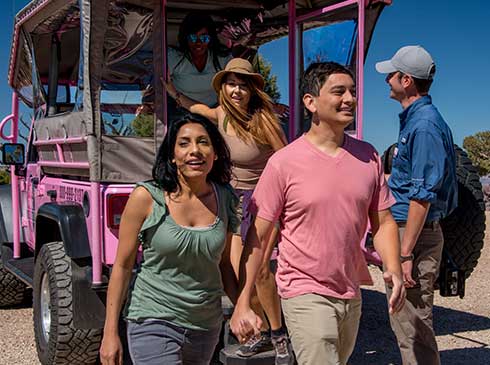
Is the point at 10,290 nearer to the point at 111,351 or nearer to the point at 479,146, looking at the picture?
the point at 111,351

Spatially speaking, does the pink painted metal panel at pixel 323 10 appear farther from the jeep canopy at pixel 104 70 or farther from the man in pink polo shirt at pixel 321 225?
the man in pink polo shirt at pixel 321 225

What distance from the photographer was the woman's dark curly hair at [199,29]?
5.06 m

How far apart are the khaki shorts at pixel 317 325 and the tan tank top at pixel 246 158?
1301mm

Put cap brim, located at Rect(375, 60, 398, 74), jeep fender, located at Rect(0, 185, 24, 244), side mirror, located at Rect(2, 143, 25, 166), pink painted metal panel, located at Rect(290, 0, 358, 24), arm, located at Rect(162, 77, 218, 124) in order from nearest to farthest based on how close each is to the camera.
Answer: cap brim, located at Rect(375, 60, 398, 74)
arm, located at Rect(162, 77, 218, 124)
pink painted metal panel, located at Rect(290, 0, 358, 24)
side mirror, located at Rect(2, 143, 25, 166)
jeep fender, located at Rect(0, 185, 24, 244)

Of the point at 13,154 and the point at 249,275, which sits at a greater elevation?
the point at 13,154

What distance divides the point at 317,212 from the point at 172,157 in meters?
0.62

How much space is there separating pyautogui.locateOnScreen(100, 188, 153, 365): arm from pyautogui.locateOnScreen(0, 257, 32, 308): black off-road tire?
15.3ft

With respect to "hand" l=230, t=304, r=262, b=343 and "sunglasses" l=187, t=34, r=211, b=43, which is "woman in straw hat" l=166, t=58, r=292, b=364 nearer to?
"sunglasses" l=187, t=34, r=211, b=43

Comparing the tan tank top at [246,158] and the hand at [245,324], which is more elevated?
the tan tank top at [246,158]

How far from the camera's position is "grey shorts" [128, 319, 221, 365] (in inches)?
99.9

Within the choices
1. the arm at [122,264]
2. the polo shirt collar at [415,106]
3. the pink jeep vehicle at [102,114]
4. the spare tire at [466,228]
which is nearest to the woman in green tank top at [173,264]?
the arm at [122,264]

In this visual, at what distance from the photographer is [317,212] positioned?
2.77 m

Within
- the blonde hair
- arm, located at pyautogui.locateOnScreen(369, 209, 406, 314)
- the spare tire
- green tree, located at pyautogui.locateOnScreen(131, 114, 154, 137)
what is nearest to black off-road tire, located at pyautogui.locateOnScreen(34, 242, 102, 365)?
green tree, located at pyautogui.locateOnScreen(131, 114, 154, 137)

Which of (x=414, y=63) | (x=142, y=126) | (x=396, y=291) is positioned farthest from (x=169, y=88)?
(x=396, y=291)
